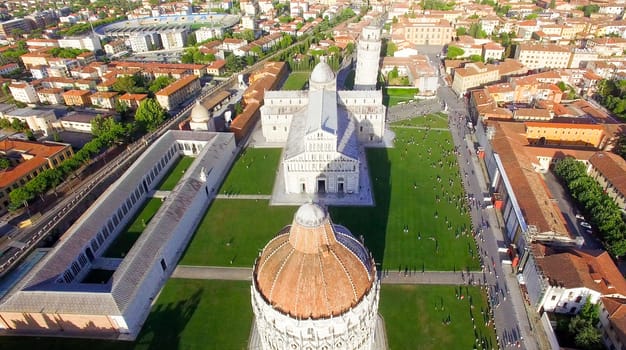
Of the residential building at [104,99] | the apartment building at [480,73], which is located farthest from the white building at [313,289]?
the apartment building at [480,73]

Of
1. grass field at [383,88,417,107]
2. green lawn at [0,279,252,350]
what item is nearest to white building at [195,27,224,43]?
grass field at [383,88,417,107]

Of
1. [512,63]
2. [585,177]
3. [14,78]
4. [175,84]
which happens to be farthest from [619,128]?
[14,78]

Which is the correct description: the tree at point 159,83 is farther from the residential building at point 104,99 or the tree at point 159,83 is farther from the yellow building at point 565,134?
the yellow building at point 565,134

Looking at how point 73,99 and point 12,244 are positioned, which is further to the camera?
point 73,99

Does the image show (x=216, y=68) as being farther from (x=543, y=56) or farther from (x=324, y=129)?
(x=543, y=56)

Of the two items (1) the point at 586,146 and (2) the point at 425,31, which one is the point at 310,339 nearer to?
(1) the point at 586,146

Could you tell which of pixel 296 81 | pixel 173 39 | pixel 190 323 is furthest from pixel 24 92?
pixel 190 323
